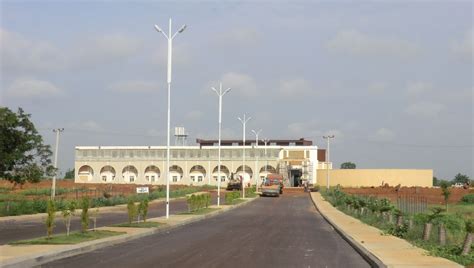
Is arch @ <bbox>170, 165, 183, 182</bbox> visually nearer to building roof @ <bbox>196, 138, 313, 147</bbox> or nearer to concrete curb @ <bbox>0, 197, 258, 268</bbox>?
building roof @ <bbox>196, 138, 313, 147</bbox>

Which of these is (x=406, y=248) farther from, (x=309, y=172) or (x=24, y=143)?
(x=309, y=172)

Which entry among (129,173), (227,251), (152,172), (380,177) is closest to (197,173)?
(152,172)

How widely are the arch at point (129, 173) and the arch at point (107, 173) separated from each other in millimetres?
2690

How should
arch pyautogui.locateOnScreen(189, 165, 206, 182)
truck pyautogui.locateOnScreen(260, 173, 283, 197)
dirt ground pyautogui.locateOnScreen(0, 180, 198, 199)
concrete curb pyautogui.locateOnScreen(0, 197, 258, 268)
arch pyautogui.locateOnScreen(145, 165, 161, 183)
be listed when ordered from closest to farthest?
1. concrete curb pyautogui.locateOnScreen(0, 197, 258, 268)
2. dirt ground pyautogui.locateOnScreen(0, 180, 198, 199)
3. truck pyautogui.locateOnScreen(260, 173, 283, 197)
4. arch pyautogui.locateOnScreen(189, 165, 206, 182)
5. arch pyautogui.locateOnScreen(145, 165, 161, 183)

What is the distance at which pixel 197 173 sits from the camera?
12562 centimetres

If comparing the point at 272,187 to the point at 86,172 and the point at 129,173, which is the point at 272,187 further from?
the point at 86,172

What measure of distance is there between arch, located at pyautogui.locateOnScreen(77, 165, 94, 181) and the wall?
49.8m

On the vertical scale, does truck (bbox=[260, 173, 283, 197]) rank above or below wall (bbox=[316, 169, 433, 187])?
below

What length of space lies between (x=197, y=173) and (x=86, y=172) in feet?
78.3

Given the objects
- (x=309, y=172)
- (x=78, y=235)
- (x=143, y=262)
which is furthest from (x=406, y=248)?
(x=309, y=172)

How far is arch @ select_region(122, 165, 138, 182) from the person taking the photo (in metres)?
126

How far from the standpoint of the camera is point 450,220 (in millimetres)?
26453

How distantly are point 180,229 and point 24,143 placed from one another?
16224mm

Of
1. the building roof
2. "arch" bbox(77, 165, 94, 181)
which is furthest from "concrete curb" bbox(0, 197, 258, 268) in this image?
the building roof
